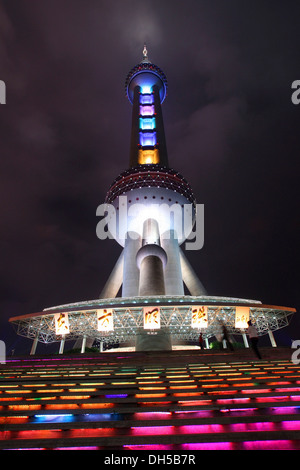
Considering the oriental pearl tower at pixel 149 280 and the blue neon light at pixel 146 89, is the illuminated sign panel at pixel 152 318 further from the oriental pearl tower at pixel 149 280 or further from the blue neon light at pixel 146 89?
the blue neon light at pixel 146 89

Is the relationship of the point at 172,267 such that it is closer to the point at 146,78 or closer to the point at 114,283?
the point at 114,283

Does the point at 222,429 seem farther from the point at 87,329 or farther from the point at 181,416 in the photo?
the point at 87,329

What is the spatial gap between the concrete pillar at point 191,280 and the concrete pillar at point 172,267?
3.07 meters

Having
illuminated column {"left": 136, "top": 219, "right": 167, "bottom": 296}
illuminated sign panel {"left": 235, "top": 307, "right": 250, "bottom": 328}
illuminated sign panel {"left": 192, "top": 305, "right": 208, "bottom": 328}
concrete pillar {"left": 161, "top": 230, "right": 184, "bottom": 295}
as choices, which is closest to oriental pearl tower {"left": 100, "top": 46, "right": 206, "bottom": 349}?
concrete pillar {"left": 161, "top": 230, "right": 184, "bottom": 295}

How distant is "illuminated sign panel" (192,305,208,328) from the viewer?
2402cm

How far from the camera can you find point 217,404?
562 centimetres

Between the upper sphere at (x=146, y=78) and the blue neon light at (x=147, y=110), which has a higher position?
the upper sphere at (x=146, y=78)

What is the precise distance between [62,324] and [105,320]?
407 centimetres

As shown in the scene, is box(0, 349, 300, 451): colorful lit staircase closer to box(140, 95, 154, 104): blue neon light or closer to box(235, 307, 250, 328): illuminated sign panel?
box(235, 307, 250, 328): illuminated sign panel

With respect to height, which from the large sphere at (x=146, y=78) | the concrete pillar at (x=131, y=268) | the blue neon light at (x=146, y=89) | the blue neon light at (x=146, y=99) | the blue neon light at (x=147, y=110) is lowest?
the concrete pillar at (x=131, y=268)

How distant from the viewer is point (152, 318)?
22.9 meters

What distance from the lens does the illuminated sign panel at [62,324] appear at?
24641 mm

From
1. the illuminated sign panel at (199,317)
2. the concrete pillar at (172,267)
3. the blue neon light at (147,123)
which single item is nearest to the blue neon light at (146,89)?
the blue neon light at (147,123)

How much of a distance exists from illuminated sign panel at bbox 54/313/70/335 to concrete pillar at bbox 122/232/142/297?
1516 cm
